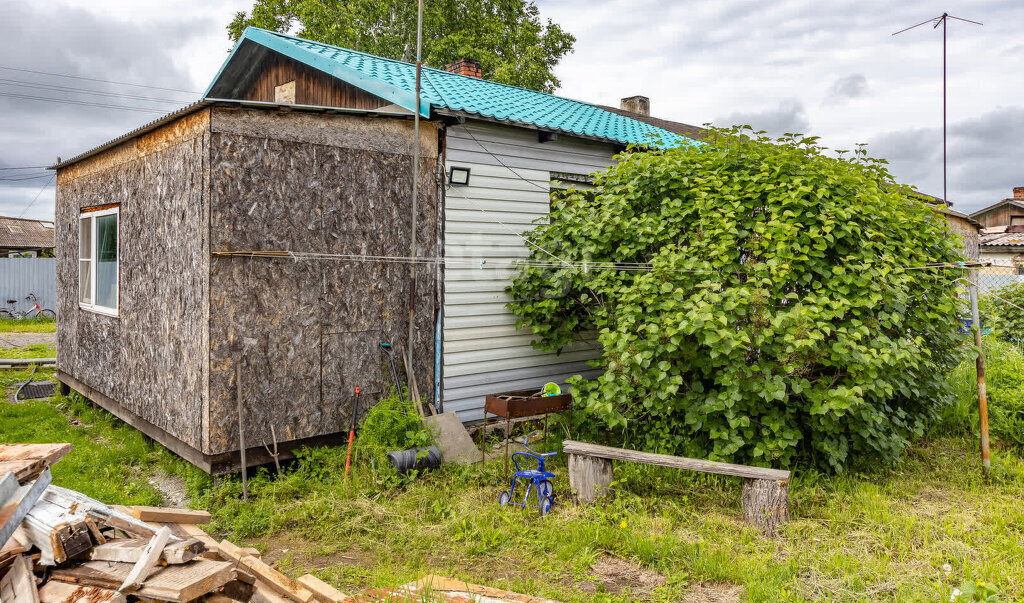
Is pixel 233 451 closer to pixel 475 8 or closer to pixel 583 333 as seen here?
pixel 583 333

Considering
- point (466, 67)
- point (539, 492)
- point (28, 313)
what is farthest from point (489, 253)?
point (28, 313)

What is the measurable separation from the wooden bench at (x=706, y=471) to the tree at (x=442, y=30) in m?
16.8

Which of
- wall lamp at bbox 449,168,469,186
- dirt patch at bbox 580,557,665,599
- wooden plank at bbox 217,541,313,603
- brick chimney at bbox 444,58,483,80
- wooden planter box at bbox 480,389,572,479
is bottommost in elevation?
dirt patch at bbox 580,557,665,599

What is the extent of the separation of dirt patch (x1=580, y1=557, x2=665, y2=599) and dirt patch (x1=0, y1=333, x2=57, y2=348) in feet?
49.4

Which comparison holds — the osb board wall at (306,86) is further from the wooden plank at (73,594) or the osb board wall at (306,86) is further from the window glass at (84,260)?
the wooden plank at (73,594)

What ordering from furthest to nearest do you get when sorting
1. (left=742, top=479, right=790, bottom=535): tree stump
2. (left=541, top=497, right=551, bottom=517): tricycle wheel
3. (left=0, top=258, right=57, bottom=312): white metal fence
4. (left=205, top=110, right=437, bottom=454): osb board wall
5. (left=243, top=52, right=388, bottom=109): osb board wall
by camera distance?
1. (left=0, top=258, right=57, bottom=312): white metal fence
2. (left=243, top=52, right=388, bottom=109): osb board wall
3. (left=205, top=110, right=437, bottom=454): osb board wall
4. (left=541, top=497, right=551, bottom=517): tricycle wheel
5. (left=742, top=479, right=790, bottom=535): tree stump

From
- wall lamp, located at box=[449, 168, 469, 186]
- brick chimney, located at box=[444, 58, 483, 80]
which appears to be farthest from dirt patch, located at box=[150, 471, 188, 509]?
brick chimney, located at box=[444, 58, 483, 80]

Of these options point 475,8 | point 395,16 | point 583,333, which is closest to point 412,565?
point 583,333

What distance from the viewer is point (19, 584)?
2986 millimetres

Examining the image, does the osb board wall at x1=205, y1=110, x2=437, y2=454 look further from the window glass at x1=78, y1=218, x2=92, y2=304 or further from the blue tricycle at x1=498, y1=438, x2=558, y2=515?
the window glass at x1=78, y1=218, x2=92, y2=304

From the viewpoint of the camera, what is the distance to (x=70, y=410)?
8531 mm

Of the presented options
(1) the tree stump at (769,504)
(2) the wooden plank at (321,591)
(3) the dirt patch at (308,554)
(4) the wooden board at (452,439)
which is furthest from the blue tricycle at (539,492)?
(2) the wooden plank at (321,591)

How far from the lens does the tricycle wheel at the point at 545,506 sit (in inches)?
196

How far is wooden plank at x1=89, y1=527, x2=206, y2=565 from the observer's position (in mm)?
3025
